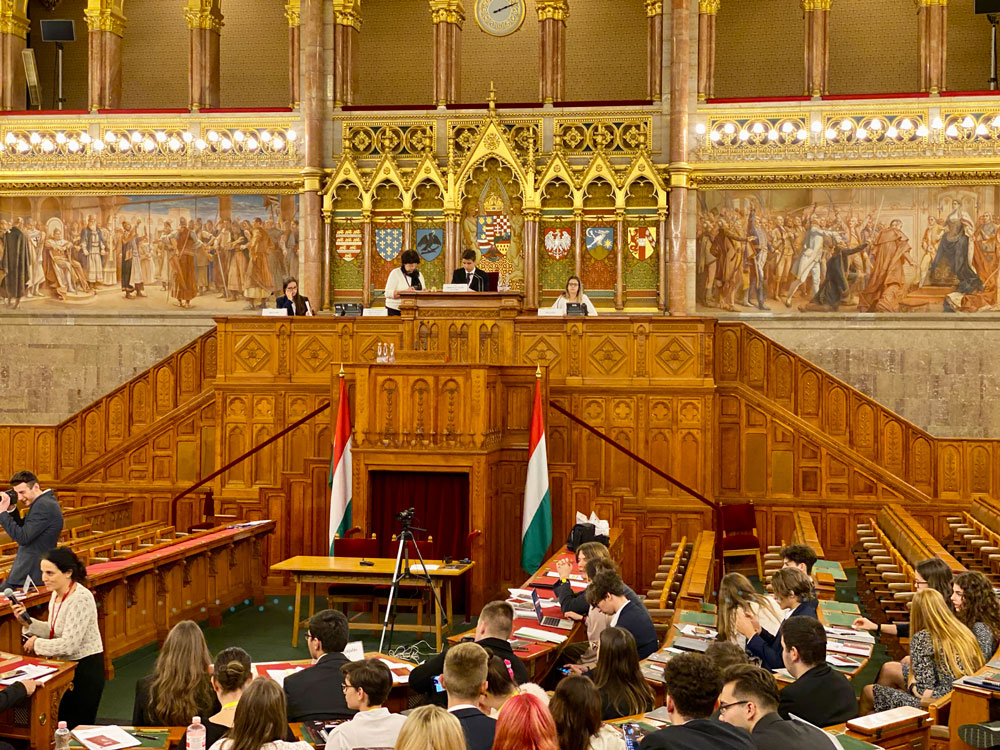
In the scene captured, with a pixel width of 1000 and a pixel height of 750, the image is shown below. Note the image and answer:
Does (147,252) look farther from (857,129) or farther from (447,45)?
(857,129)

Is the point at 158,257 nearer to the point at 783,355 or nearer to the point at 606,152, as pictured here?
the point at 606,152

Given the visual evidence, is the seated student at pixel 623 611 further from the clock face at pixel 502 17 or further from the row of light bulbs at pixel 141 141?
the clock face at pixel 502 17

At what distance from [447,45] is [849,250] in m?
7.94

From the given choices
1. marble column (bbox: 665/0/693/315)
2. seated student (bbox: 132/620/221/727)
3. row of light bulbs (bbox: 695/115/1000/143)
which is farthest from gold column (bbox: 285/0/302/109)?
seated student (bbox: 132/620/221/727)

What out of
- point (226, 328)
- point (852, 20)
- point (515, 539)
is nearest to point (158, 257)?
point (226, 328)

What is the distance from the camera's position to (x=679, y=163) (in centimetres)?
1827

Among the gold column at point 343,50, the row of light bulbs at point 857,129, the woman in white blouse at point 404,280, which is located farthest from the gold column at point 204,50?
the row of light bulbs at point 857,129

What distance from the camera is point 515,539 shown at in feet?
42.8

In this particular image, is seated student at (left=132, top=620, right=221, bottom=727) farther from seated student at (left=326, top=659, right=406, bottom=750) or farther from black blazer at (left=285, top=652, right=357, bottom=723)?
seated student at (left=326, top=659, right=406, bottom=750)

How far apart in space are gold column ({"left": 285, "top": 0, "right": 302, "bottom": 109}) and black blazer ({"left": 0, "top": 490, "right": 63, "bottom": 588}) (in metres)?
11.9

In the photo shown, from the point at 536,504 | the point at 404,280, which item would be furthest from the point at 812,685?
the point at 404,280

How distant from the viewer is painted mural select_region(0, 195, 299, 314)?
19.2m

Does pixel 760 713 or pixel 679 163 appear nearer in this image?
pixel 760 713

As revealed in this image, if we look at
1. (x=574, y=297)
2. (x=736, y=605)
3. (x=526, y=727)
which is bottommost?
(x=736, y=605)
